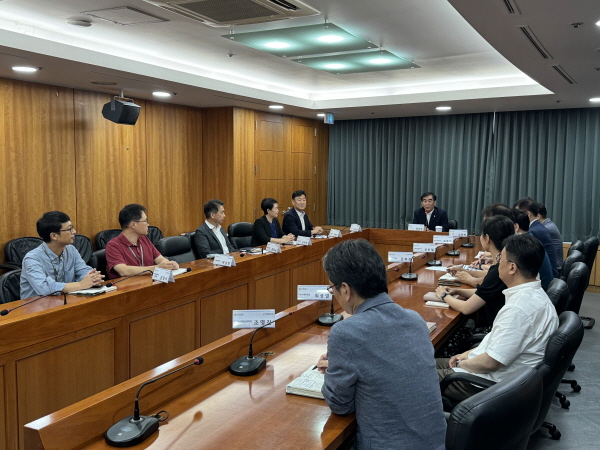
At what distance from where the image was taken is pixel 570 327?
7.06 ft

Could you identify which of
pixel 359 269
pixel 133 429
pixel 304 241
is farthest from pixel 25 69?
pixel 359 269

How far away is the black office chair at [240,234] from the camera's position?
19.1ft

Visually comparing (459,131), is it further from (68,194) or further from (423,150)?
(68,194)

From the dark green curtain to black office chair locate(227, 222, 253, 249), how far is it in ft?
11.1

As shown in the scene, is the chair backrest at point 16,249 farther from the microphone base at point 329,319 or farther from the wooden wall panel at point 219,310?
the microphone base at point 329,319

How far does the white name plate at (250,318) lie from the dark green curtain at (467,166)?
6.18m

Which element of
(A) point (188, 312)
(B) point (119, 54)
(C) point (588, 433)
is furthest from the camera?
(B) point (119, 54)

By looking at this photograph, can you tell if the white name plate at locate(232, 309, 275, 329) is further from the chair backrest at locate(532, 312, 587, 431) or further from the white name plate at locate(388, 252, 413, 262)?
the white name plate at locate(388, 252, 413, 262)

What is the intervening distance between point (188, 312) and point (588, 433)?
2.65 metres

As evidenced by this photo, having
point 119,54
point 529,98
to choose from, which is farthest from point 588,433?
point 119,54

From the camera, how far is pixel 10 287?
3250 millimetres

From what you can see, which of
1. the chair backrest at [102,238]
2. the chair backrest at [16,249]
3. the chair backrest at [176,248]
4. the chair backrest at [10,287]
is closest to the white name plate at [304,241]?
the chair backrest at [176,248]

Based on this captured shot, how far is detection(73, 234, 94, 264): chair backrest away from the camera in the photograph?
5527 millimetres

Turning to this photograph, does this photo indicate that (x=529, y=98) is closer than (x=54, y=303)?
No
